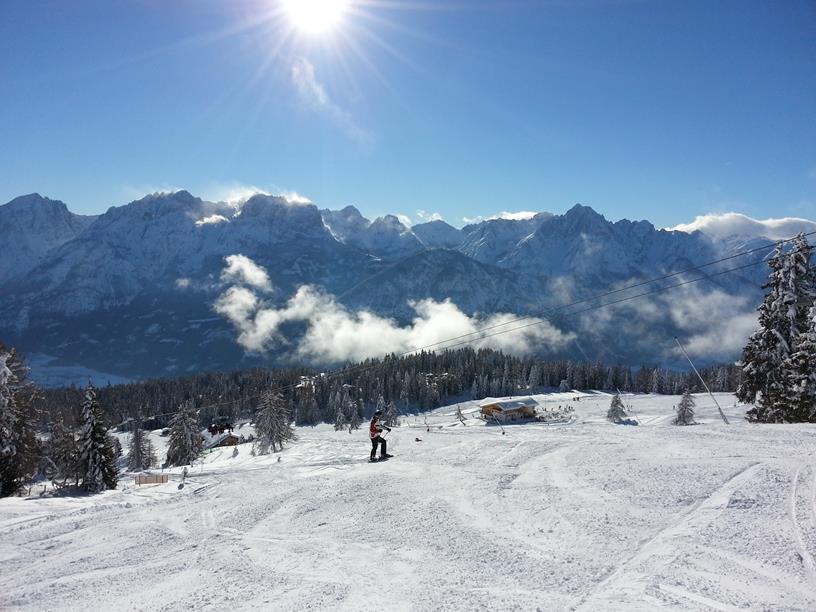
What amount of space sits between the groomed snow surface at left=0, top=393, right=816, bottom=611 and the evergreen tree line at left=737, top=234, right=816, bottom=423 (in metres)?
16.5

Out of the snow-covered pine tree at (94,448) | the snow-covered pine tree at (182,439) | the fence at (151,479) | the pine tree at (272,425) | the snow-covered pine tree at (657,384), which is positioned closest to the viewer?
the fence at (151,479)

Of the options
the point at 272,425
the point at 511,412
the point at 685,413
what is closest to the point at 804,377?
the point at 685,413

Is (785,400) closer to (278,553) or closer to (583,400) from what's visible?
(278,553)

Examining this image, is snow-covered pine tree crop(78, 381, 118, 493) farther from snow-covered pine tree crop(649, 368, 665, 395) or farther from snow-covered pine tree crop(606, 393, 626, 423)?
snow-covered pine tree crop(649, 368, 665, 395)

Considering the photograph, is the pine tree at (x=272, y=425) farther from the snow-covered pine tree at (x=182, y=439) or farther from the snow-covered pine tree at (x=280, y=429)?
the snow-covered pine tree at (x=182, y=439)

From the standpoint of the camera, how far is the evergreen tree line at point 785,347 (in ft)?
97.7

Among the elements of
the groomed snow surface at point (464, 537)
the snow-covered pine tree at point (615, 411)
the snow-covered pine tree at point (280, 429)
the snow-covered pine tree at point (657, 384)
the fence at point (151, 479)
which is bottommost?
the snow-covered pine tree at point (657, 384)

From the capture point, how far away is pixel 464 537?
1051 centimetres

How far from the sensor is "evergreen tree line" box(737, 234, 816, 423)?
29781 mm

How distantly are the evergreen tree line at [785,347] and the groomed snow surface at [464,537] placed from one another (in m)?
16.5

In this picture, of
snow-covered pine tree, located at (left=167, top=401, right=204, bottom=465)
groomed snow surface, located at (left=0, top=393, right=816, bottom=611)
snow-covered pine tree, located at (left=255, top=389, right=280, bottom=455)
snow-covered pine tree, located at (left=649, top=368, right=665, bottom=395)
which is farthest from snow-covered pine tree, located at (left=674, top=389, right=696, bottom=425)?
snow-covered pine tree, located at (left=649, top=368, right=665, bottom=395)

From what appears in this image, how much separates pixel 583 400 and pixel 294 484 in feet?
509

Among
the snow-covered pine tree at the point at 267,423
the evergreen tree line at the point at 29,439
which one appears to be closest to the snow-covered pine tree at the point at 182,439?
the snow-covered pine tree at the point at 267,423

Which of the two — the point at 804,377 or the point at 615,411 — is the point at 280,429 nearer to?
the point at 804,377
